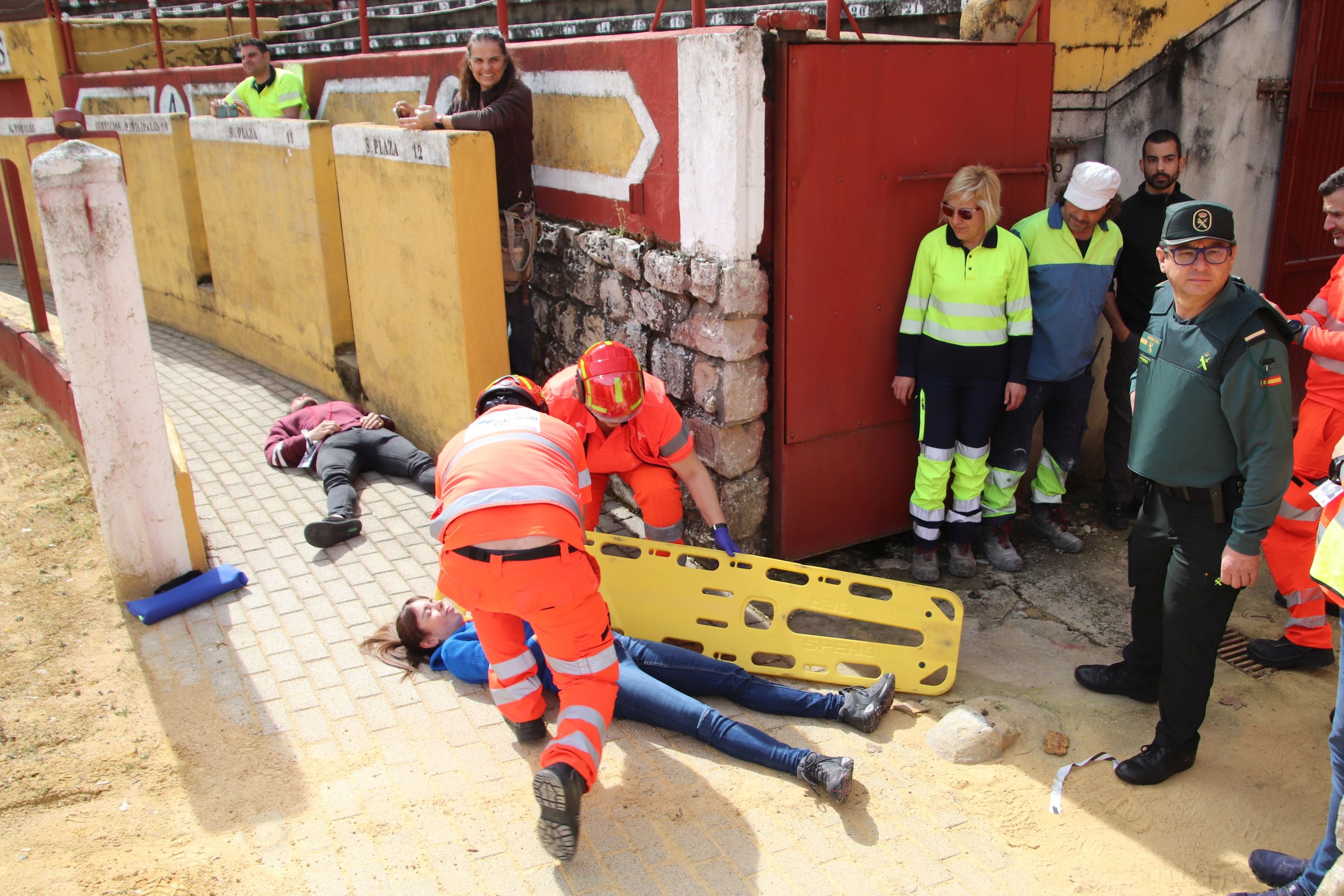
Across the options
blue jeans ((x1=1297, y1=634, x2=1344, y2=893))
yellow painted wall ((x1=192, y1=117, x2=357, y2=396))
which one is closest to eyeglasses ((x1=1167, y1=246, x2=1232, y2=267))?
blue jeans ((x1=1297, y1=634, x2=1344, y2=893))

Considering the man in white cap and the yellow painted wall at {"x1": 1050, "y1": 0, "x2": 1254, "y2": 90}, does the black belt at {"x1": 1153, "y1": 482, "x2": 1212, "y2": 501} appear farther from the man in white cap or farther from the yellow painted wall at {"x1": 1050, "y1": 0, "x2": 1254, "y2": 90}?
the yellow painted wall at {"x1": 1050, "y1": 0, "x2": 1254, "y2": 90}

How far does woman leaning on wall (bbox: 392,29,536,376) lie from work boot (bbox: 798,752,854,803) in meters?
3.47

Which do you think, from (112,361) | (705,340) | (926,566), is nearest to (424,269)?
(112,361)

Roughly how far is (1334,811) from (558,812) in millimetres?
2359

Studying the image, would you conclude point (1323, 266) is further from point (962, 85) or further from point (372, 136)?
point (372, 136)

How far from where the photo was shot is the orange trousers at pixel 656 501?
4801 mm

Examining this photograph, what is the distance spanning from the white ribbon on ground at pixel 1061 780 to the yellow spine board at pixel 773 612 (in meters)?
0.61

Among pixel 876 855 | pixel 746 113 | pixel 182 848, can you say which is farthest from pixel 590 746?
pixel 746 113

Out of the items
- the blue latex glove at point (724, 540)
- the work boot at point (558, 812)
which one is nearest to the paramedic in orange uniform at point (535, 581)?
the work boot at point (558, 812)

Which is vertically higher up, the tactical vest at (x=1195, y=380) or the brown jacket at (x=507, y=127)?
the brown jacket at (x=507, y=127)

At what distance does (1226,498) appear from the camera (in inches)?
138

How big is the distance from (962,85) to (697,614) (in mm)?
2928

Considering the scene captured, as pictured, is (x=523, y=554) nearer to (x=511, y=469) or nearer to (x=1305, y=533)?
(x=511, y=469)

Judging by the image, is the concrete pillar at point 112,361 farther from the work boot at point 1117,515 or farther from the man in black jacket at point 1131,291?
the work boot at point 1117,515
